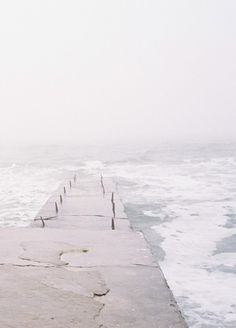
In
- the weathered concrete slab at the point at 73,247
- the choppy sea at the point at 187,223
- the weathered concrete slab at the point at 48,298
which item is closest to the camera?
the weathered concrete slab at the point at 48,298

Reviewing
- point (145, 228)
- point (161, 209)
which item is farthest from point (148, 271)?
point (161, 209)

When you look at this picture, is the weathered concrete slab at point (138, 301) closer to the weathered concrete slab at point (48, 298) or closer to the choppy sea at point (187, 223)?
the weathered concrete slab at point (48, 298)

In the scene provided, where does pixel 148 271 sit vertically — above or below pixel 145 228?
above

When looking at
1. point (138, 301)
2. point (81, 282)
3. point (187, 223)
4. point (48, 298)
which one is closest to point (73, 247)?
point (81, 282)

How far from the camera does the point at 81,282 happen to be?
11.6 ft

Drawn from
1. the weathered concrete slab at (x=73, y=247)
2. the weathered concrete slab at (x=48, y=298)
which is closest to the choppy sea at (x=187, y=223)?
the weathered concrete slab at (x=73, y=247)

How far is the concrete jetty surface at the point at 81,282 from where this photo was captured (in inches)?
110

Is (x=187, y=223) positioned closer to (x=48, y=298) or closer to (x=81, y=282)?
(x=81, y=282)

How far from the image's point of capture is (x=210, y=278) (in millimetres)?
5012

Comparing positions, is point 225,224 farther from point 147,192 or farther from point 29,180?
point 29,180

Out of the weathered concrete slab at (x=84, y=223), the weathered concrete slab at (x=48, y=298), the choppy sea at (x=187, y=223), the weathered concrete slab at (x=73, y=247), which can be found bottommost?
the choppy sea at (x=187, y=223)

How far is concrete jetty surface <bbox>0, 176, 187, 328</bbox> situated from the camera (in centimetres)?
280

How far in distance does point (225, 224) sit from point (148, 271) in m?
4.73

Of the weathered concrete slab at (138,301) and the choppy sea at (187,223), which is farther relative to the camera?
the choppy sea at (187,223)
